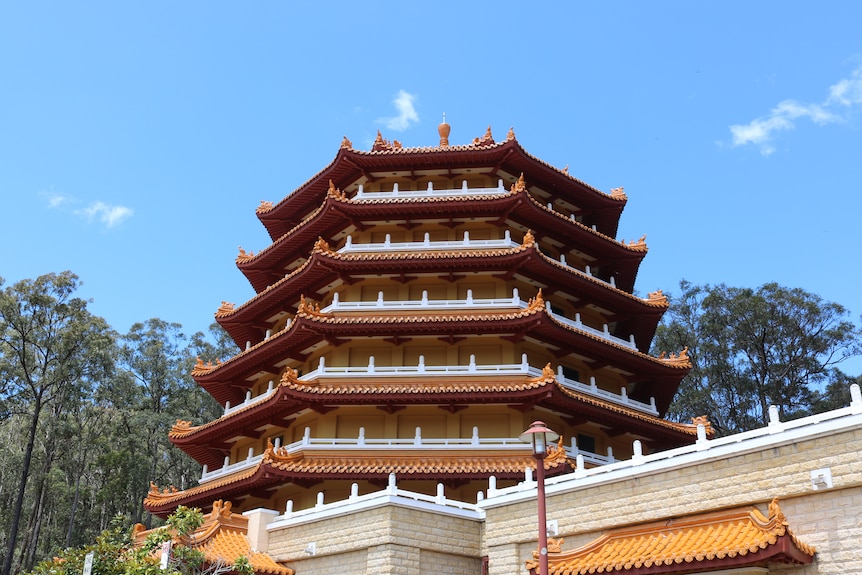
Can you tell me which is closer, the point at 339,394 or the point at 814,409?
the point at 339,394

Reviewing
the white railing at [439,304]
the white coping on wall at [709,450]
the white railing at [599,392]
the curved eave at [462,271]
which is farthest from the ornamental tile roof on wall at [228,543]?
the white railing at [599,392]

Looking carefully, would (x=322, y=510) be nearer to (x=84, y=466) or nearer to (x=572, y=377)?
(x=572, y=377)

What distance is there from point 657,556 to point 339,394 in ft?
43.1

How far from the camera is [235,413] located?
29.6 metres

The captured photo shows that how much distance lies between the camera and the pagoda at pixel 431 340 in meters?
25.5

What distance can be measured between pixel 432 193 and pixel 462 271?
4.34m

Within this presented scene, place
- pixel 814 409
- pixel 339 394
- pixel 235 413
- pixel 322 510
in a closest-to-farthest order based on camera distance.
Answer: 1. pixel 322 510
2. pixel 339 394
3. pixel 235 413
4. pixel 814 409

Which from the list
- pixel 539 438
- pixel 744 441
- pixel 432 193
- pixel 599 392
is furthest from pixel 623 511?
pixel 432 193

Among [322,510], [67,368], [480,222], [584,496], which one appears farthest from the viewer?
[67,368]

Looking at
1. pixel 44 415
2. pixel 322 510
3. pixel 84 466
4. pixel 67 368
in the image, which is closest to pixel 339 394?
pixel 322 510

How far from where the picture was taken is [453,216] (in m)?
31.5

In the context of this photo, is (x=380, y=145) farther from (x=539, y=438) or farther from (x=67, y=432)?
(x=67, y=432)

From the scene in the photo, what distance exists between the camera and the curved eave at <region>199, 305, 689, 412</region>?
88.7 ft

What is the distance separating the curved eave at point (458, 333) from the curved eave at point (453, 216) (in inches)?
185
